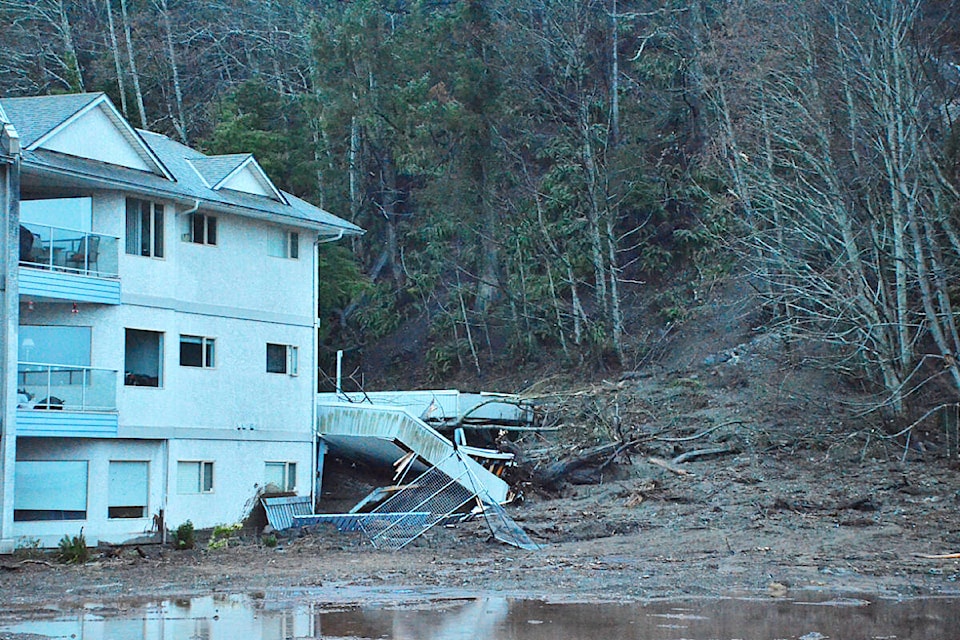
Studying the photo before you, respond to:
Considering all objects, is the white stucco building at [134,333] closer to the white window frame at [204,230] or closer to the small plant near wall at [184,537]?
the white window frame at [204,230]

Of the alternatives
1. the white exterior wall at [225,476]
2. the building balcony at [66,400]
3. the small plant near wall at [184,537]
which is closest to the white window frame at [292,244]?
the white exterior wall at [225,476]

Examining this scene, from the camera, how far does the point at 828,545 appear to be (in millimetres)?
24781

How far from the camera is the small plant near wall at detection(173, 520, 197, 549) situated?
1099 inches

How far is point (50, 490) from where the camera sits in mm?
26531

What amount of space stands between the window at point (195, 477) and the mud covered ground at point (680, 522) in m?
1.75

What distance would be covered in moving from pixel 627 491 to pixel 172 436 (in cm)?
1092

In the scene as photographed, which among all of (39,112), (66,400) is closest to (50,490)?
(66,400)

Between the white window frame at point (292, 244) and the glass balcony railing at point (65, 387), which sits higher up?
the white window frame at point (292, 244)

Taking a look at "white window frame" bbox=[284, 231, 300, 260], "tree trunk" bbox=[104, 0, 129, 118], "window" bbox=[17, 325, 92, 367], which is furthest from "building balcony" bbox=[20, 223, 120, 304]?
"tree trunk" bbox=[104, 0, 129, 118]

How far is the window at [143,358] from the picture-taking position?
92.6 feet

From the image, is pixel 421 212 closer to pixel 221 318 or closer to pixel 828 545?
pixel 221 318

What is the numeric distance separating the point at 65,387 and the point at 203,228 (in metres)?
5.50

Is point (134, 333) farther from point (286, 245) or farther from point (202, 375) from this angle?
point (286, 245)

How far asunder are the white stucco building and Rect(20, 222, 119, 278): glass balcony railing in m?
0.03
